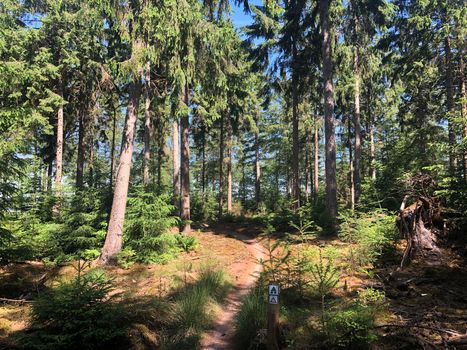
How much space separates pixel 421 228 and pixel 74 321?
787 cm

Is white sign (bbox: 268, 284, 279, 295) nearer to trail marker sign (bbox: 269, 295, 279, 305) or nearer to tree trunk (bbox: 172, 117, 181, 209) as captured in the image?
Result: trail marker sign (bbox: 269, 295, 279, 305)

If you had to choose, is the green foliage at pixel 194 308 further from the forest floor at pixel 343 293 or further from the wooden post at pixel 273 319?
the wooden post at pixel 273 319

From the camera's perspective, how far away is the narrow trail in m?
5.98

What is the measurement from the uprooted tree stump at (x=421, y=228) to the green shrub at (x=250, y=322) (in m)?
3.93

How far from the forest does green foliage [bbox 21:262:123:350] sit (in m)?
0.03

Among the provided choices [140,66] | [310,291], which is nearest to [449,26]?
[140,66]

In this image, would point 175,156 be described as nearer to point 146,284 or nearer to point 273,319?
point 146,284

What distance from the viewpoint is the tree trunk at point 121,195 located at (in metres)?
11.1

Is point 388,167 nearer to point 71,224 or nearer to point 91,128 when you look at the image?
point 71,224

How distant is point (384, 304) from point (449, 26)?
15423 mm

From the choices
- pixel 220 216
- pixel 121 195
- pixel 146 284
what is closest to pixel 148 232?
pixel 121 195

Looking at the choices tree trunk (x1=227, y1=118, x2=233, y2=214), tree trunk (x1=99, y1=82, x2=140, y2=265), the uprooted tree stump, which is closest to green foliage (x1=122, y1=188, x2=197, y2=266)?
tree trunk (x1=99, y1=82, x2=140, y2=265)

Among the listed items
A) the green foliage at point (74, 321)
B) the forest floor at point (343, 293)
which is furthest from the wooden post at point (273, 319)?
the green foliage at point (74, 321)

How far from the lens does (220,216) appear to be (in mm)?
26438
